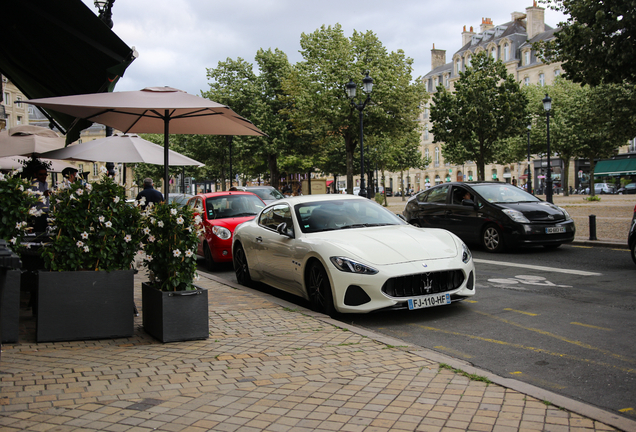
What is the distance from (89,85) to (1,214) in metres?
3.84

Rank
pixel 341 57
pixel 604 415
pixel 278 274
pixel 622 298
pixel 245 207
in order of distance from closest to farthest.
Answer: pixel 604 415
pixel 622 298
pixel 278 274
pixel 245 207
pixel 341 57

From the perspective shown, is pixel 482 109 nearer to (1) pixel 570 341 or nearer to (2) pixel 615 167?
(1) pixel 570 341

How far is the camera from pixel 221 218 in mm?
12477

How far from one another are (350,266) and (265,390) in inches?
106

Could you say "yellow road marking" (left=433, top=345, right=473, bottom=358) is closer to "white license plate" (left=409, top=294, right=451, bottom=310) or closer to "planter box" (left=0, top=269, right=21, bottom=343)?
"white license plate" (left=409, top=294, right=451, bottom=310)

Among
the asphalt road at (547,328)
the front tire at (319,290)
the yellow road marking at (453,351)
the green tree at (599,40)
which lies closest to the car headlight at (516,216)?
the asphalt road at (547,328)

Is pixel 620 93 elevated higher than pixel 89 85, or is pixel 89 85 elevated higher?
pixel 620 93

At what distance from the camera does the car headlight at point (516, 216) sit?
12.6 meters

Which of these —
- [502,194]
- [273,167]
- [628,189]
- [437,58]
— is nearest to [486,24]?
[437,58]

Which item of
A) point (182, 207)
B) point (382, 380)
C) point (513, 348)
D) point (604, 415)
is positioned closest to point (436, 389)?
point (382, 380)

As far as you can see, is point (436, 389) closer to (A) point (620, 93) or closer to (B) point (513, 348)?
(B) point (513, 348)

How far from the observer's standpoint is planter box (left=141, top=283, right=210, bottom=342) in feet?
18.2

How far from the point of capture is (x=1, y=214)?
5.57m

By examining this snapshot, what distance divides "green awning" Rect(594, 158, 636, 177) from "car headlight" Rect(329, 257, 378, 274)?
6647 centimetres
